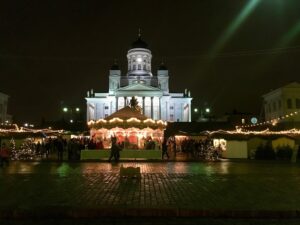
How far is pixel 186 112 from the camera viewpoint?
9788 centimetres

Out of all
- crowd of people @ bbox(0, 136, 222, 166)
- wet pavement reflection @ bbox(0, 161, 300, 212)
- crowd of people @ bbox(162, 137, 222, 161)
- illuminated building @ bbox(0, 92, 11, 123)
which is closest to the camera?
wet pavement reflection @ bbox(0, 161, 300, 212)

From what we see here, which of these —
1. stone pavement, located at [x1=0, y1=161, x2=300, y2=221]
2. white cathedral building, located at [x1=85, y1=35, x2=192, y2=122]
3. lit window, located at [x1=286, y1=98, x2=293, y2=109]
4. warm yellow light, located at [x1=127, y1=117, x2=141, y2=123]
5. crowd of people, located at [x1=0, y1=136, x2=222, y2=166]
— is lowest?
stone pavement, located at [x1=0, y1=161, x2=300, y2=221]

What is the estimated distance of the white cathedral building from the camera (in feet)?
310

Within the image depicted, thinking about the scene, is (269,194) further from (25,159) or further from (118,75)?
(118,75)

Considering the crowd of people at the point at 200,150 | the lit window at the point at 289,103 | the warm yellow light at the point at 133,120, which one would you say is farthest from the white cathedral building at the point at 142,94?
the warm yellow light at the point at 133,120

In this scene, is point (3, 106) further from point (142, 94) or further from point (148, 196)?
point (148, 196)

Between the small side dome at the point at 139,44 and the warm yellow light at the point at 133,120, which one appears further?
the small side dome at the point at 139,44

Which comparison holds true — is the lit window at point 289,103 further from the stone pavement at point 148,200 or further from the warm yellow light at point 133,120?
the stone pavement at point 148,200

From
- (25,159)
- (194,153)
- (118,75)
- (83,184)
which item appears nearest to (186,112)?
(118,75)

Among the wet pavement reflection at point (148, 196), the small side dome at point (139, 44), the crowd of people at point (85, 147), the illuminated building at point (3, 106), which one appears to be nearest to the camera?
the wet pavement reflection at point (148, 196)

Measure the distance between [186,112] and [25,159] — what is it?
228ft

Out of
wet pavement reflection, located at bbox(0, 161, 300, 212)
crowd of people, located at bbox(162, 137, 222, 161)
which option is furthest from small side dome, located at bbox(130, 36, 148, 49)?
wet pavement reflection, located at bbox(0, 161, 300, 212)

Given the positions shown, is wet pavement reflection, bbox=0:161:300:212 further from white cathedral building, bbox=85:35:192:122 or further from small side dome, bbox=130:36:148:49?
small side dome, bbox=130:36:148:49

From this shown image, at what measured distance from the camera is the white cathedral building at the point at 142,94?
9450 centimetres
